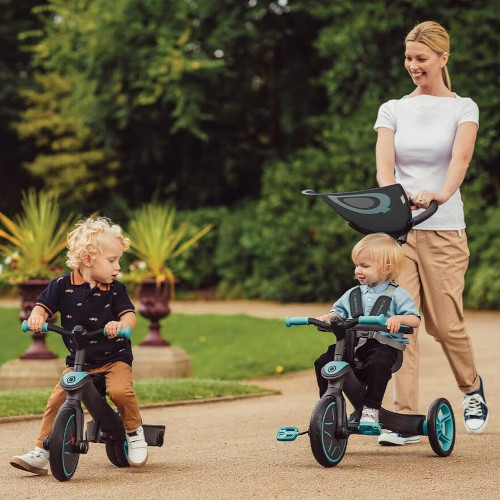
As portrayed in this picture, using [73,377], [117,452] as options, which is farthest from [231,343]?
[73,377]

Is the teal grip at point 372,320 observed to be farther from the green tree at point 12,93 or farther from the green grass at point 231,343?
the green tree at point 12,93

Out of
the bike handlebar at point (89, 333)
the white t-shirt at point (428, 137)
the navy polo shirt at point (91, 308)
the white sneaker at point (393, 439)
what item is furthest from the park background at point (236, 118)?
the bike handlebar at point (89, 333)

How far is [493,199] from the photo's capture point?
842 inches

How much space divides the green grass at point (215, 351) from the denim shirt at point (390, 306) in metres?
3.36

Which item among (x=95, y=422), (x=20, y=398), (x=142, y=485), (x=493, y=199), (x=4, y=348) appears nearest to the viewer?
(x=142, y=485)

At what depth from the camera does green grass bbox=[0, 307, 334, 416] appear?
29.5 ft

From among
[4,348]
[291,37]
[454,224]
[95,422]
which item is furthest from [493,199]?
[95,422]

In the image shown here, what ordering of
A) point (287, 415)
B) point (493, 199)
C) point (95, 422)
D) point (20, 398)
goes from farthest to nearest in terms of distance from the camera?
1. point (493, 199)
2. point (20, 398)
3. point (287, 415)
4. point (95, 422)

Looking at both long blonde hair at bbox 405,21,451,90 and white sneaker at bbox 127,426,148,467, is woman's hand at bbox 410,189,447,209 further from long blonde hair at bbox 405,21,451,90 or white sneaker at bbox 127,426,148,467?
white sneaker at bbox 127,426,148,467

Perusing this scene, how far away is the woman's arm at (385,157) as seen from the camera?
19.3 feet

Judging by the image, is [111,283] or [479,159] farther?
[479,159]

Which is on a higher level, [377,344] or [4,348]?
[377,344]

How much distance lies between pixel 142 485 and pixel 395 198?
6.08 feet

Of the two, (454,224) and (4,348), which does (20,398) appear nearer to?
(454,224)
